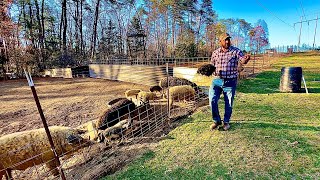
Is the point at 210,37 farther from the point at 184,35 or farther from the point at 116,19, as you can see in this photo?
the point at 116,19

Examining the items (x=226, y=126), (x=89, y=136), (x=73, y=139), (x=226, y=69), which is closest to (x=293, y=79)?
(x=226, y=126)

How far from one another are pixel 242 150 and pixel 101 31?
28739mm

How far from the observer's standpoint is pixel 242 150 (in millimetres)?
2561

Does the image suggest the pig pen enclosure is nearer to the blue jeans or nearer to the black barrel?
the blue jeans

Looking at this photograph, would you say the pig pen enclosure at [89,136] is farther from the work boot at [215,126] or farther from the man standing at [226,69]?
the man standing at [226,69]

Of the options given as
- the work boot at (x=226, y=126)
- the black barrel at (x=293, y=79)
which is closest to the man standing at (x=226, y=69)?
the work boot at (x=226, y=126)

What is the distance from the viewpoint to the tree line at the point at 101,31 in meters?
18.7

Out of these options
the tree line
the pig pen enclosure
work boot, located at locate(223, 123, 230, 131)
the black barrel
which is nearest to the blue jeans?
work boot, located at locate(223, 123, 230, 131)

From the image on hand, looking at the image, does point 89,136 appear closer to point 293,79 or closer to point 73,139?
point 73,139

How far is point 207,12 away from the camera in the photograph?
28.4 metres

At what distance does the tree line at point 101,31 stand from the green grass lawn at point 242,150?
14052 millimetres

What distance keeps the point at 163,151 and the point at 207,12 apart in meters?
28.7

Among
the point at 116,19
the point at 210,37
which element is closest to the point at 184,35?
the point at 210,37

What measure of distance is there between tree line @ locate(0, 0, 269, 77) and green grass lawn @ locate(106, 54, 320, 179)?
1405 cm
